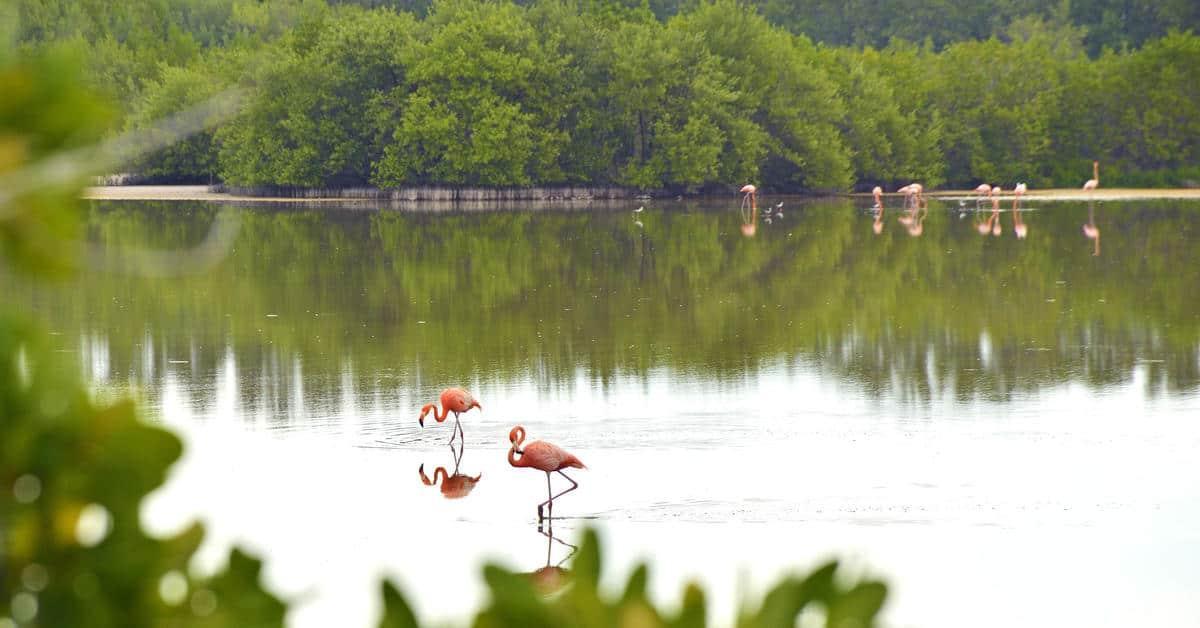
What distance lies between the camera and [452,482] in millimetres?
10156

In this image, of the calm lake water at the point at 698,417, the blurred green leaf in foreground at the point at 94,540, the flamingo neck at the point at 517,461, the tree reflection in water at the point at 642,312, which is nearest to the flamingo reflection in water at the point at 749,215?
the tree reflection in water at the point at 642,312

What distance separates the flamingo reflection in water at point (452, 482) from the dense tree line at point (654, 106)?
141 feet

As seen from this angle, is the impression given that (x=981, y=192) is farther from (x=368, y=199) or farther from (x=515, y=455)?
(x=515, y=455)

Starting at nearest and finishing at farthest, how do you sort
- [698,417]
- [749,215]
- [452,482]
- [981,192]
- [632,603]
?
[632,603] → [452,482] → [698,417] → [749,215] → [981,192]

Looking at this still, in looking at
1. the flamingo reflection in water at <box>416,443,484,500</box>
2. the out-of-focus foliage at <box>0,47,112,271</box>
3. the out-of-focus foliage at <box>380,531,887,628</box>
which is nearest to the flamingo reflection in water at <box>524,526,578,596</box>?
the flamingo reflection in water at <box>416,443,484,500</box>

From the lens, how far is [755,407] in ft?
41.5

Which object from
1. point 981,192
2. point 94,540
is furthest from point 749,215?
point 94,540

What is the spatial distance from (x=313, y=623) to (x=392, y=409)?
5133mm

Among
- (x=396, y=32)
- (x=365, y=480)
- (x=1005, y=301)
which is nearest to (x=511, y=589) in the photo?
(x=365, y=480)

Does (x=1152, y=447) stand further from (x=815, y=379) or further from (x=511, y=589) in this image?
(x=511, y=589)

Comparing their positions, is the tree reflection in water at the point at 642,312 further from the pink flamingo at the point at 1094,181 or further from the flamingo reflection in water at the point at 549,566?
the pink flamingo at the point at 1094,181

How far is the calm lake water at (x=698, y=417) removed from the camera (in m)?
8.16

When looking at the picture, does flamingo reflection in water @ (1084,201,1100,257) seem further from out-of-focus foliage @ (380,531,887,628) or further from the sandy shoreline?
out-of-focus foliage @ (380,531,887,628)

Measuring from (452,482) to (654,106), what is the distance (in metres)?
47.2
